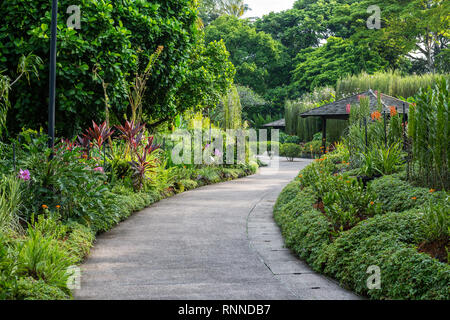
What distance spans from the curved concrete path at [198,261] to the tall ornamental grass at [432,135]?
8.12ft

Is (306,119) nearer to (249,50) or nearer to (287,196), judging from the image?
(249,50)

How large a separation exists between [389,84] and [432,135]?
23.2 m

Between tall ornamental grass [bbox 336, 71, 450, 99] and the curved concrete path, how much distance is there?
21488 millimetres

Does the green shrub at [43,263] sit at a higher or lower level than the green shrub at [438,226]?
lower

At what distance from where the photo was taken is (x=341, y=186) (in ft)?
22.5

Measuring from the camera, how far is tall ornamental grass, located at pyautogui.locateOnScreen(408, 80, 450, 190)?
6.18 meters

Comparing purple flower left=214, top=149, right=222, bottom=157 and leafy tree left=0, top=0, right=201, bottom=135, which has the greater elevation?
leafy tree left=0, top=0, right=201, bottom=135

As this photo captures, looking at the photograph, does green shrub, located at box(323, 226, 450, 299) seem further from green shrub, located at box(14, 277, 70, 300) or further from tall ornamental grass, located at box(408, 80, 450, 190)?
green shrub, located at box(14, 277, 70, 300)

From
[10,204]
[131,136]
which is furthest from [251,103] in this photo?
[10,204]

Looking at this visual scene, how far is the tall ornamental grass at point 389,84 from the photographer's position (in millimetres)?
27255

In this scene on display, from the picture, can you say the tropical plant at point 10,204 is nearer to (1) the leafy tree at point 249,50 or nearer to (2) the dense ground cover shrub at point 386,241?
(2) the dense ground cover shrub at point 386,241

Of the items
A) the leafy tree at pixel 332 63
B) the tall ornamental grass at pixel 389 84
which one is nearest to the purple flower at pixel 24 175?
the tall ornamental grass at pixel 389 84

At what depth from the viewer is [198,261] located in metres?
5.63

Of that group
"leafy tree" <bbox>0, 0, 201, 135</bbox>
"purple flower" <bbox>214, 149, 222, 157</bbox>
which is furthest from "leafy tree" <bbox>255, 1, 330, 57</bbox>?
"leafy tree" <bbox>0, 0, 201, 135</bbox>
